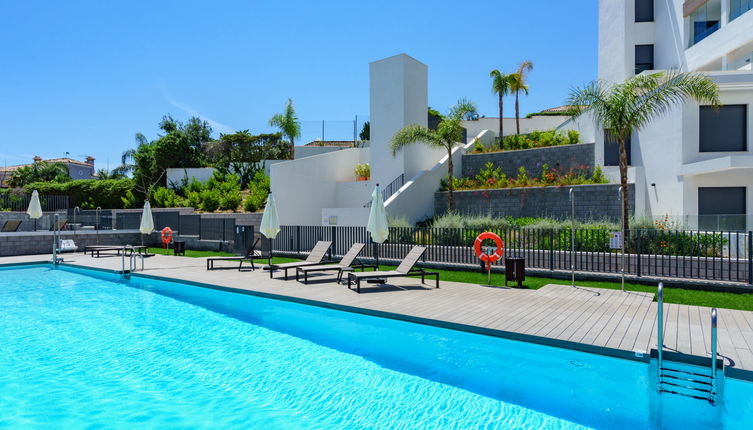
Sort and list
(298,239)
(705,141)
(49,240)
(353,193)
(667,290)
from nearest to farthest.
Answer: (667,290)
(705,141)
(298,239)
(49,240)
(353,193)

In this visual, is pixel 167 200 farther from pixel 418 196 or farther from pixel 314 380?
pixel 314 380

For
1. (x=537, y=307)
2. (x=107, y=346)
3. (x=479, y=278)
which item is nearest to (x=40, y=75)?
(x=107, y=346)

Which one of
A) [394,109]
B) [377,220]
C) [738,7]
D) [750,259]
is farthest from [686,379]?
[738,7]

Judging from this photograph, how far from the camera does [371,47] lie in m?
23.1

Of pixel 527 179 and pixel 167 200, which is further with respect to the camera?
pixel 167 200

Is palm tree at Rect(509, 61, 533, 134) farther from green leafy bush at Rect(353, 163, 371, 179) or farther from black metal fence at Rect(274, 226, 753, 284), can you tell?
black metal fence at Rect(274, 226, 753, 284)

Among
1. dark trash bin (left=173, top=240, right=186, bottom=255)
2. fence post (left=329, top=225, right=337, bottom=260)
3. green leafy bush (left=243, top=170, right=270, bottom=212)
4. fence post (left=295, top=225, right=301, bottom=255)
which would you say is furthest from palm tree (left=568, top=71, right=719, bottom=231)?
green leafy bush (left=243, top=170, right=270, bottom=212)

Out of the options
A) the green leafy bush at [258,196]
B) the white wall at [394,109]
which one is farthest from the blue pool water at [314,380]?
the green leafy bush at [258,196]

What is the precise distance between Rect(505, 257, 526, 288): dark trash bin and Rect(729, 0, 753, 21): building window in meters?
17.6

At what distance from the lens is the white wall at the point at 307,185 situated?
2072cm

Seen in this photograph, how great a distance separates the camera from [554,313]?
7.30m

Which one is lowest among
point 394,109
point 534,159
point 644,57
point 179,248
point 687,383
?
point 687,383

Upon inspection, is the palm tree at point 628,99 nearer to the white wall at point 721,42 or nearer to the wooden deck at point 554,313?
the wooden deck at point 554,313

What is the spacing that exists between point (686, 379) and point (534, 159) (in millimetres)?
17396
